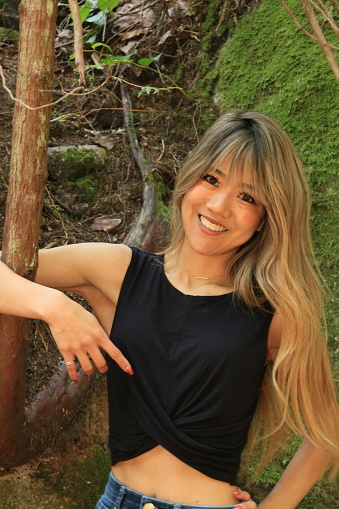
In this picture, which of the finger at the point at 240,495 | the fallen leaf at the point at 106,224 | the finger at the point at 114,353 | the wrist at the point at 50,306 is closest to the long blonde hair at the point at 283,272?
the finger at the point at 240,495

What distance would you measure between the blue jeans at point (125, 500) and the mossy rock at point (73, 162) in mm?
2139

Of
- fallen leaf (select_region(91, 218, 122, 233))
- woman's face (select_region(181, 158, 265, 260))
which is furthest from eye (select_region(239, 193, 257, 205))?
fallen leaf (select_region(91, 218, 122, 233))

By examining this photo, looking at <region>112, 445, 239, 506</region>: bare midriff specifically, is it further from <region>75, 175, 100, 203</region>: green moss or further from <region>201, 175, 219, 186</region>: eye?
<region>75, 175, 100, 203</region>: green moss

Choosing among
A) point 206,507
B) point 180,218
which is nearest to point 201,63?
point 180,218

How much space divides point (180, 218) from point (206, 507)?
117 centimetres

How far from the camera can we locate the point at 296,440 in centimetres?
308

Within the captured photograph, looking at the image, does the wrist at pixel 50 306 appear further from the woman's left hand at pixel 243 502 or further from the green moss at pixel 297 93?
the green moss at pixel 297 93

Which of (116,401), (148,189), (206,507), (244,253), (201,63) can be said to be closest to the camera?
(206,507)

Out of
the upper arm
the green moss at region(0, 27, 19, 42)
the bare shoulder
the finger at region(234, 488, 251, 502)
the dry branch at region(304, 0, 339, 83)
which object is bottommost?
the finger at region(234, 488, 251, 502)

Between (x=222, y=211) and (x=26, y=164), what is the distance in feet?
2.43

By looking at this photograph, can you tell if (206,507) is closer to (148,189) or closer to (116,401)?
(116,401)

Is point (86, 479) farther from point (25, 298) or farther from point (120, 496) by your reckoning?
point (25, 298)

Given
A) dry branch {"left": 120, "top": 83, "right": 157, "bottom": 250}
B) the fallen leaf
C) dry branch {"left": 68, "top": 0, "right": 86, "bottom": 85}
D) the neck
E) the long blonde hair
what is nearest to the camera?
dry branch {"left": 68, "top": 0, "right": 86, "bottom": 85}

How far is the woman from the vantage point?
228cm
